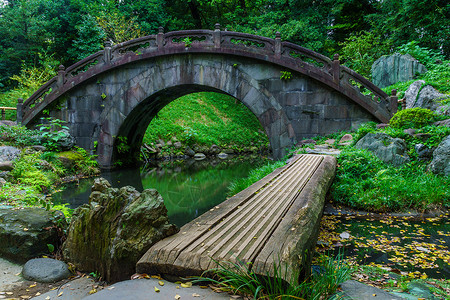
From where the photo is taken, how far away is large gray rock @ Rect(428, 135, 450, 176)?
6.16m

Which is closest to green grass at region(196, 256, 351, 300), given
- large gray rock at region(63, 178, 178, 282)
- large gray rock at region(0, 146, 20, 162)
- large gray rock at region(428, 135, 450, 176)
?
large gray rock at region(63, 178, 178, 282)

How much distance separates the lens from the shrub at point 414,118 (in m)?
7.48

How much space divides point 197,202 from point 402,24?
39.5ft

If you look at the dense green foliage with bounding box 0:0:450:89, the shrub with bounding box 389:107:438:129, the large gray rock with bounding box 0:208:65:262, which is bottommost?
the large gray rock with bounding box 0:208:65:262

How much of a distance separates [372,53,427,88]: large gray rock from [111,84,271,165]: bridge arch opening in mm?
5131

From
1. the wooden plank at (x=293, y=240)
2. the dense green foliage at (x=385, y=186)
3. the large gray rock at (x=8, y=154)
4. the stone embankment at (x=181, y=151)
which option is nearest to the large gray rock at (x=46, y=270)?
the wooden plank at (x=293, y=240)

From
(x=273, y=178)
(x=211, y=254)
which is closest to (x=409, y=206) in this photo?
(x=273, y=178)

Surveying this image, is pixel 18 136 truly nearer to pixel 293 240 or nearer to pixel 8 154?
pixel 8 154

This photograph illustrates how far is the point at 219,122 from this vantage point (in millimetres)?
23734

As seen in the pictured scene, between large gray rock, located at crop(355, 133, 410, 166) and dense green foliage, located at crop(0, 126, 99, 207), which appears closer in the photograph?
dense green foliage, located at crop(0, 126, 99, 207)

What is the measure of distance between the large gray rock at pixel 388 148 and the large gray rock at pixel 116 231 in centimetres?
569

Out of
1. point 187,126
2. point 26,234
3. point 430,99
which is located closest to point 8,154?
point 26,234

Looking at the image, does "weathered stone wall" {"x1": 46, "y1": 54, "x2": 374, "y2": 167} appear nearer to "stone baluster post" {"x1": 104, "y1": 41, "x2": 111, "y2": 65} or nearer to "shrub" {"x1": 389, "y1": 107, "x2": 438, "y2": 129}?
"stone baluster post" {"x1": 104, "y1": 41, "x2": 111, "y2": 65}

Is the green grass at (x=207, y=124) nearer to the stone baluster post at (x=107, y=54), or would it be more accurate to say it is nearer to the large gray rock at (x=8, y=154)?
the stone baluster post at (x=107, y=54)
